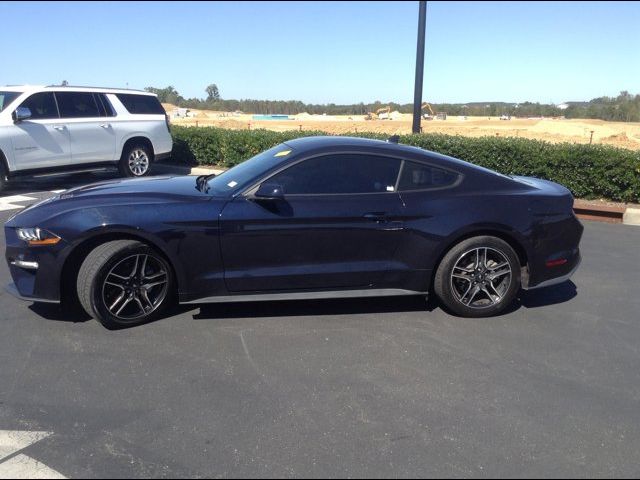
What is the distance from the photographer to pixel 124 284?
4.12 metres

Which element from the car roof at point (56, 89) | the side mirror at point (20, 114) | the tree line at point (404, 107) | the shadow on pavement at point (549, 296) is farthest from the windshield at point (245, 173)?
the tree line at point (404, 107)

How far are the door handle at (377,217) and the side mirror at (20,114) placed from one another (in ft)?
25.9

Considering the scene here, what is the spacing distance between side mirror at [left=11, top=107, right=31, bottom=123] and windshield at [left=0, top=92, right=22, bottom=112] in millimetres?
338

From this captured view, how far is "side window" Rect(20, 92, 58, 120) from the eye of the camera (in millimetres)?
9875

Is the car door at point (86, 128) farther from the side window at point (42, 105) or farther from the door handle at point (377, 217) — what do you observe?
the door handle at point (377, 217)

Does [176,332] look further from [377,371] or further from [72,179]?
[72,179]

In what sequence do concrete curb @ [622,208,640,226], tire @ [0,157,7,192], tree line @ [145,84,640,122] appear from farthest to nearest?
tree line @ [145,84,640,122]
tire @ [0,157,7,192]
concrete curb @ [622,208,640,226]

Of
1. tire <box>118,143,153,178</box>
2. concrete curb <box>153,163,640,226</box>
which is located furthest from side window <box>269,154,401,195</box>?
tire <box>118,143,153,178</box>

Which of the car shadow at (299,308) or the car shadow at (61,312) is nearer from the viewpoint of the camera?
the car shadow at (61,312)

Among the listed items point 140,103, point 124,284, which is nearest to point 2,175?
point 140,103

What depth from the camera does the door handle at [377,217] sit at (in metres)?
4.27

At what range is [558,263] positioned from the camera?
4.63 m

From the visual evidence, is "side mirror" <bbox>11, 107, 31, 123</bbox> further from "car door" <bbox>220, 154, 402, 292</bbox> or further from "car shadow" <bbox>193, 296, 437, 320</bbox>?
"car door" <bbox>220, 154, 402, 292</bbox>

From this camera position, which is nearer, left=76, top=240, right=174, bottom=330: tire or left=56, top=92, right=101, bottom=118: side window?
left=76, top=240, right=174, bottom=330: tire
